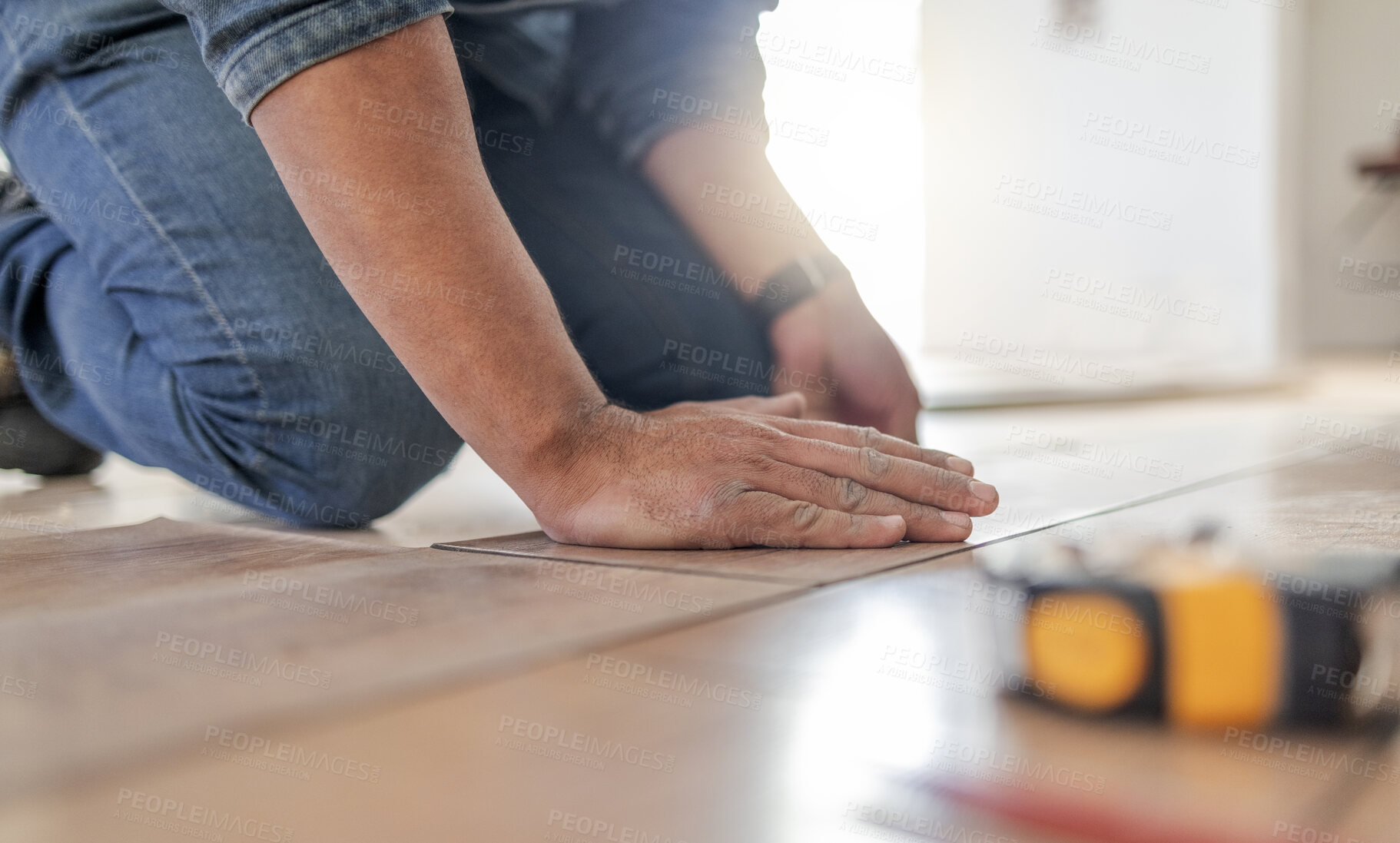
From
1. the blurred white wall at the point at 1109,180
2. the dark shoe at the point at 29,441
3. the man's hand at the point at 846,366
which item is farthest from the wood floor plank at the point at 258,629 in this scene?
the blurred white wall at the point at 1109,180

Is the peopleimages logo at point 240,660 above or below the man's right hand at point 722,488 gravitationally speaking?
below

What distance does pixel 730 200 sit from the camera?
51.4 inches

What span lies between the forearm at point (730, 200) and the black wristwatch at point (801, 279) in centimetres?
2

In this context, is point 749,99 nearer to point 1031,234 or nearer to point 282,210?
point 282,210

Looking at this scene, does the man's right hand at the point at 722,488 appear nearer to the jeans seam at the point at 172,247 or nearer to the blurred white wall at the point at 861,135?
the jeans seam at the point at 172,247

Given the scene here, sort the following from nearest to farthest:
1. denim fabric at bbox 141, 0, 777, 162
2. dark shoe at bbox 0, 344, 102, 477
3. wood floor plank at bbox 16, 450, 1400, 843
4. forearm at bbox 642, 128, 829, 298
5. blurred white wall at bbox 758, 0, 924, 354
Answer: wood floor plank at bbox 16, 450, 1400, 843, denim fabric at bbox 141, 0, 777, 162, forearm at bbox 642, 128, 829, 298, dark shoe at bbox 0, 344, 102, 477, blurred white wall at bbox 758, 0, 924, 354

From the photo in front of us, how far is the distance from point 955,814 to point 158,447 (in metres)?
1.03

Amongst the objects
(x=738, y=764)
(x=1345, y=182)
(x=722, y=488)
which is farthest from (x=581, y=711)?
(x=1345, y=182)

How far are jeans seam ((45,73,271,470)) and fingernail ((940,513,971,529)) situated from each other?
2.19 ft

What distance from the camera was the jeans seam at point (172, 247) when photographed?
0.97 metres

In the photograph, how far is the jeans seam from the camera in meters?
0.97

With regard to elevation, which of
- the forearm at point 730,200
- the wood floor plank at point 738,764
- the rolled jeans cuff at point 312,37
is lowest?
the wood floor plank at point 738,764

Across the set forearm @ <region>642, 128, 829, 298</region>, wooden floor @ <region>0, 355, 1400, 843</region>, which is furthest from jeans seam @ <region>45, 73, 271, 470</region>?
forearm @ <region>642, 128, 829, 298</region>

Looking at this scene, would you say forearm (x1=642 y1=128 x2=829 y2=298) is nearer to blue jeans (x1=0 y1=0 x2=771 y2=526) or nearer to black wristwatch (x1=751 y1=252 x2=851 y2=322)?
black wristwatch (x1=751 y1=252 x2=851 y2=322)
